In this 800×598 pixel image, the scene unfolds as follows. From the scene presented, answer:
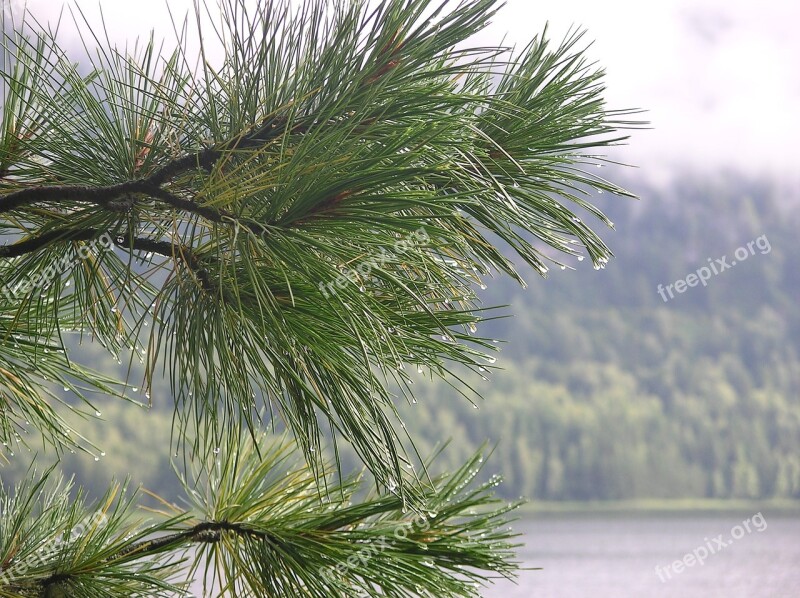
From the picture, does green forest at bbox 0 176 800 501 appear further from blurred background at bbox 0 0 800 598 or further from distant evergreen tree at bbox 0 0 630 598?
distant evergreen tree at bbox 0 0 630 598

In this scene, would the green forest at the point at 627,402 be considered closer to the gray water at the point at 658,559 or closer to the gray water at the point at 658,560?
the gray water at the point at 658,559

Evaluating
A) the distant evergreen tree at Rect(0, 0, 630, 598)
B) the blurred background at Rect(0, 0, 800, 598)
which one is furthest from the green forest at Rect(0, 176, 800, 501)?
the distant evergreen tree at Rect(0, 0, 630, 598)

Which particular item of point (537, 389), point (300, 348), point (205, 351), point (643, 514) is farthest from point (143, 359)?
point (537, 389)

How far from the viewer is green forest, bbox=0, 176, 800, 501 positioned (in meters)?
120

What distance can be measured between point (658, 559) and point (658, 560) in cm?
93

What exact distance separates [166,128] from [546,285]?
19506 cm

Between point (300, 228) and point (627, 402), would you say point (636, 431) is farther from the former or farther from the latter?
point (300, 228)

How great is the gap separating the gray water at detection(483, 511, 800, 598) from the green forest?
2259cm

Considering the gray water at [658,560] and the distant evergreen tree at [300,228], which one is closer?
the distant evergreen tree at [300,228]

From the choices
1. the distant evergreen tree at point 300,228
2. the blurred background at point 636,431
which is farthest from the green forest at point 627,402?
the distant evergreen tree at point 300,228

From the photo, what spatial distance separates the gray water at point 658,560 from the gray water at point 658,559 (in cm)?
5

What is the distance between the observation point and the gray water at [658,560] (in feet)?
151

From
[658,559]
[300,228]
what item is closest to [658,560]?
[658,559]

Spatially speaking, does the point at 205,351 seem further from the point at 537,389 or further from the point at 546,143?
the point at 537,389
